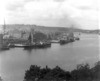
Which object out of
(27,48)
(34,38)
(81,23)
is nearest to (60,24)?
(81,23)

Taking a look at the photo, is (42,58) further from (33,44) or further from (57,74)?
(57,74)

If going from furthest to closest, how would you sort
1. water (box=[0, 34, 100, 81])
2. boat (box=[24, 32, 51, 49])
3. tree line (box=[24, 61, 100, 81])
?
1. boat (box=[24, 32, 51, 49])
2. water (box=[0, 34, 100, 81])
3. tree line (box=[24, 61, 100, 81])

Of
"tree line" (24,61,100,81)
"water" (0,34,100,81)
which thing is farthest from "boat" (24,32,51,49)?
"tree line" (24,61,100,81)

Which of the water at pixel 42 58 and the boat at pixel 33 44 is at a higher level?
the boat at pixel 33 44

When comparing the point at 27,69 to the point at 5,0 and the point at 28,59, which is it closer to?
the point at 28,59

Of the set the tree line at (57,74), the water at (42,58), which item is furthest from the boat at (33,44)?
the tree line at (57,74)

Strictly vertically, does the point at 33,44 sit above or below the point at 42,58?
above

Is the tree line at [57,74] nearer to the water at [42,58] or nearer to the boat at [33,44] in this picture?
the water at [42,58]

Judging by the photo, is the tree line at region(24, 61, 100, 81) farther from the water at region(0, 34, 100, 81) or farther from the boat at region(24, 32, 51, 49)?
the boat at region(24, 32, 51, 49)

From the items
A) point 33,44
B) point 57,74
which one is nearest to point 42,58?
point 33,44
